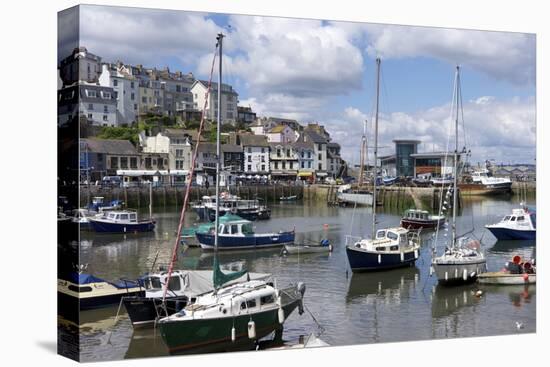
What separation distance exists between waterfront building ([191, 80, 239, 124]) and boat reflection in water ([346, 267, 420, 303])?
14.4 feet

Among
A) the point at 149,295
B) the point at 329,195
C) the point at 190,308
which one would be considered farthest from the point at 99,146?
the point at 329,195

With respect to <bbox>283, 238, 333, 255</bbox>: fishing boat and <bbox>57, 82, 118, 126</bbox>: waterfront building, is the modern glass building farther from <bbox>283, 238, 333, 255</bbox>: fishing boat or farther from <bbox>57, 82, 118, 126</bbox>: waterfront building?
<bbox>57, 82, 118, 126</bbox>: waterfront building

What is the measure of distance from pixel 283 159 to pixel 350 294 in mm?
3940

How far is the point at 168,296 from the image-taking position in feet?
39.8

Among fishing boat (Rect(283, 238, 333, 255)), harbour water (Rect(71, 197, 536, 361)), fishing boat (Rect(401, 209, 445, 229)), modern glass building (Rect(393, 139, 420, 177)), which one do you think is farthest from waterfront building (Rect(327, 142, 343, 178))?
fishing boat (Rect(401, 209, 445, 229))

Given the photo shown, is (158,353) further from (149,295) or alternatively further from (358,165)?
(358,165)

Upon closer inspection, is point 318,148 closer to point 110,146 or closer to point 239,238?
point 110,146

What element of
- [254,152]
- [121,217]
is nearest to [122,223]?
[121,217]

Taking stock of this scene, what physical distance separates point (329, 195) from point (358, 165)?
224 inches

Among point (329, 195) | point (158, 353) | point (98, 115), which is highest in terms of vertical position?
point (98, 115)

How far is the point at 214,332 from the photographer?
10.7m

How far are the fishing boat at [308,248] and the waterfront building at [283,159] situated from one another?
9.34ft

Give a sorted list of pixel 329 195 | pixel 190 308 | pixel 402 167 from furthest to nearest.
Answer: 1. pixel 329 195
2. pixel 402 167
3. pixel 190 308

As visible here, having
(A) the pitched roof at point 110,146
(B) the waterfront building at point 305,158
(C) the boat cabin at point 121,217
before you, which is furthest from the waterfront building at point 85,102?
(C) the boat cabin at point 121,217
